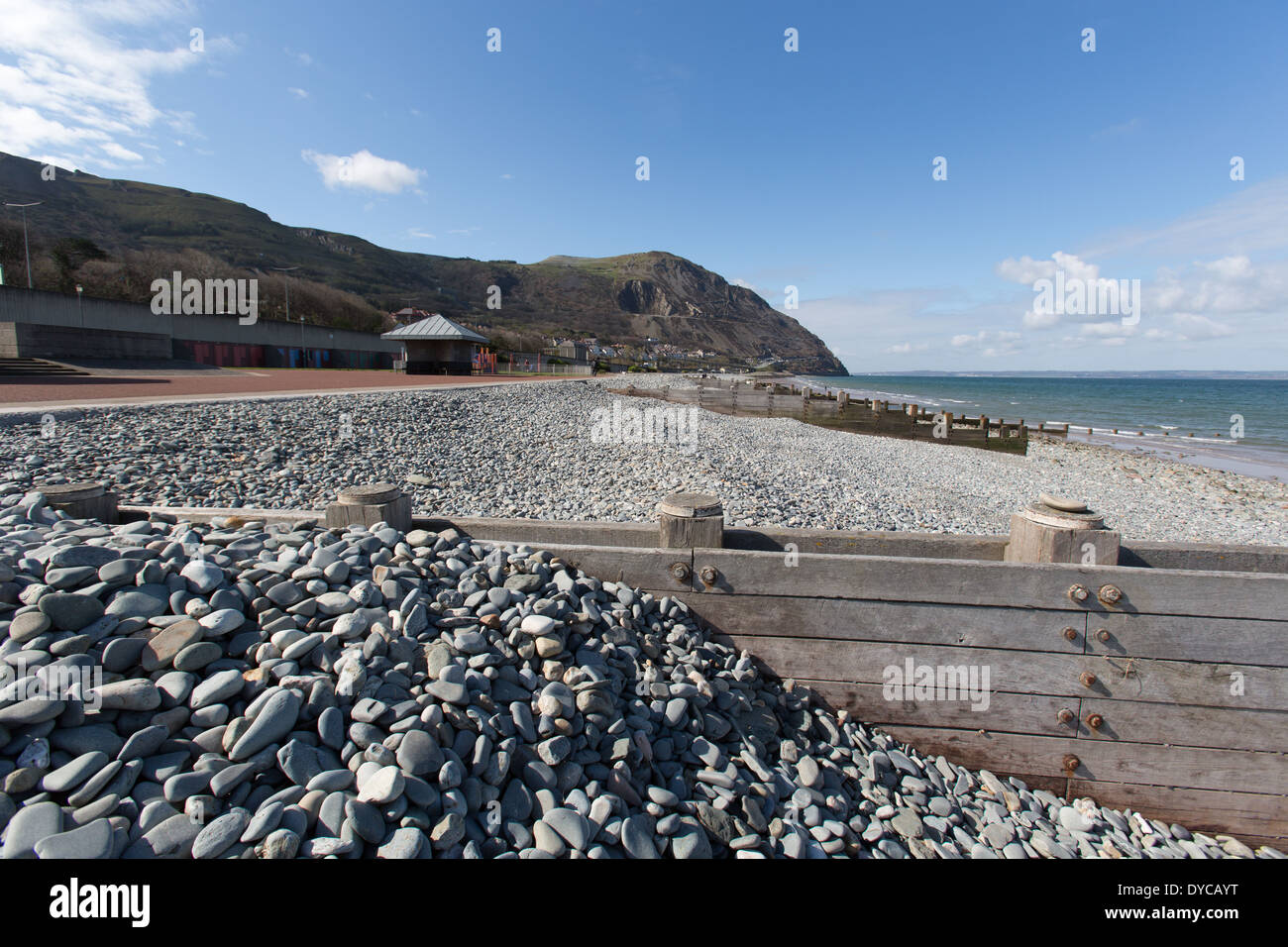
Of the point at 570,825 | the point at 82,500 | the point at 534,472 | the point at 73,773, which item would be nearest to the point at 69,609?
the point at 73,773

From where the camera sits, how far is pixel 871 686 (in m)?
3.45

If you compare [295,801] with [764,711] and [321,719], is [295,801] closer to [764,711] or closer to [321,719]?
[321,719]

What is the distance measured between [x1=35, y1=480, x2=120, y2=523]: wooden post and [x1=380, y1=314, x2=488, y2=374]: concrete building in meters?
28.2

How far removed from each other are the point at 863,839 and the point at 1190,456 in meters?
29.5

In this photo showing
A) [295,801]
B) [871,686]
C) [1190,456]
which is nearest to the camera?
[295,801]

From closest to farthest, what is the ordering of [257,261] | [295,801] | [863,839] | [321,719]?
[295,801]
[321,719]
[863,839]
[257,261]

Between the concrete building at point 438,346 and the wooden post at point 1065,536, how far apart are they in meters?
30.5

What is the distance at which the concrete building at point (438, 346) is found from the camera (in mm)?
30531

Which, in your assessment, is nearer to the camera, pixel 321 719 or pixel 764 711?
pixel 321 719

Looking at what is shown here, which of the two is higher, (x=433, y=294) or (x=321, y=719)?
(x=433, y=294)

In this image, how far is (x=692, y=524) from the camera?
357cm

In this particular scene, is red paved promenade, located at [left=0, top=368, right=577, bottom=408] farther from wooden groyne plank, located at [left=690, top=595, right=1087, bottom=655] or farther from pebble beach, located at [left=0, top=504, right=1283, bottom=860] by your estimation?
wooden groyne plank, located at [left=690, top=595, right=1087, bottom=655]

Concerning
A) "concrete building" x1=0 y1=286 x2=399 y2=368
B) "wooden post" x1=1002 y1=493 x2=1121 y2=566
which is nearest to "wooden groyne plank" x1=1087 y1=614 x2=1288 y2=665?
"wooden post" x1=1002 y1=493 x2=1121 y2=566
